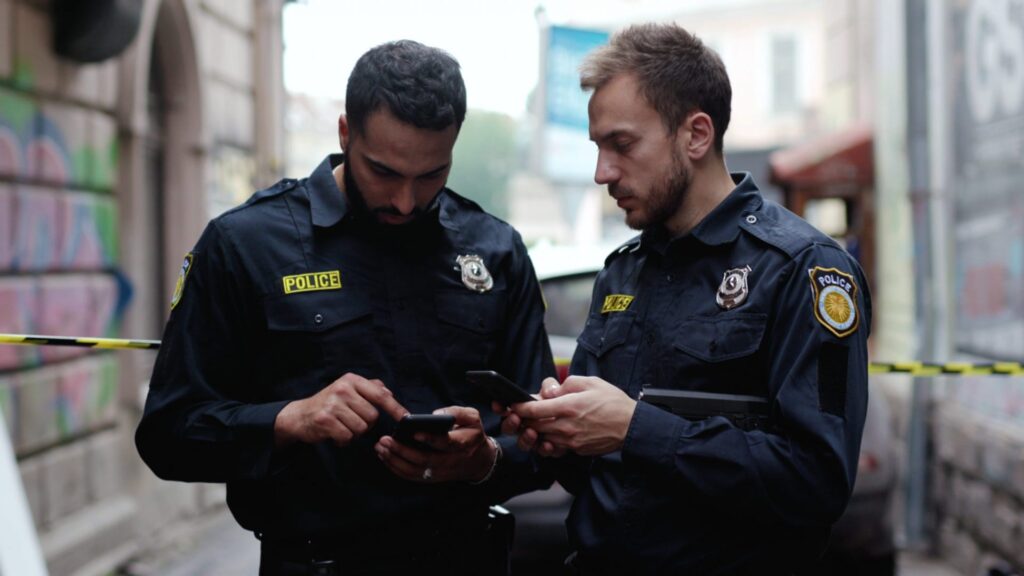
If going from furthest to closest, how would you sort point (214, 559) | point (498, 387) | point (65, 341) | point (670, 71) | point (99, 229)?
point (214, 559), point (99, 229), point (65, 341), point (670, 71), point (498, 387)

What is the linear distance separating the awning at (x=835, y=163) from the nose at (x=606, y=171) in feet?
37.2

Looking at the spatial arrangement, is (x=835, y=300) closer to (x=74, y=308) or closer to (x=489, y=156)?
(x=74, y=308)

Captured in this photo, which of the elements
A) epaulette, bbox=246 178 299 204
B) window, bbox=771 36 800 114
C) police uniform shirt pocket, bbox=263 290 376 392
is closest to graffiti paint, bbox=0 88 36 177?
epaulette, bbox=246 178 299 204

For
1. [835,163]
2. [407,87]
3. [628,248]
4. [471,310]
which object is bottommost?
[471,310]

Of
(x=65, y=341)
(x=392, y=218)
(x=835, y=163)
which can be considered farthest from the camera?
(x=835, y=163)

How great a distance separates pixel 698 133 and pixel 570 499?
2700 mm

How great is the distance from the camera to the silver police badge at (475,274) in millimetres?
2777

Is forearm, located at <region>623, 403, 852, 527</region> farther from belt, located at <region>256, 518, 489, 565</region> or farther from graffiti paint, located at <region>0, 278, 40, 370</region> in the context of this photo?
graffiti paint, located at <region>0, 278, 40, 370</region>

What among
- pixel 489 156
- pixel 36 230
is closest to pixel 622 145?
pixel 36 230

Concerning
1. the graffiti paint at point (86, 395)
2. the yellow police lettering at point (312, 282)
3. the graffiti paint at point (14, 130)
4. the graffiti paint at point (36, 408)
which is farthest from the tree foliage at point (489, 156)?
the yellow police lettering at point (312, 282)

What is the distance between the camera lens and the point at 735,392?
2.36 metres

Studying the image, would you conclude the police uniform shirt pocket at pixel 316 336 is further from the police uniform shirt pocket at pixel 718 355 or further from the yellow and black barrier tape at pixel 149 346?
the yellow and black barrier tape at pixel 149 346

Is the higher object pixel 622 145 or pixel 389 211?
pixel 622 145

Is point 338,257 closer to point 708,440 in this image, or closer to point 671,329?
point 671,329
